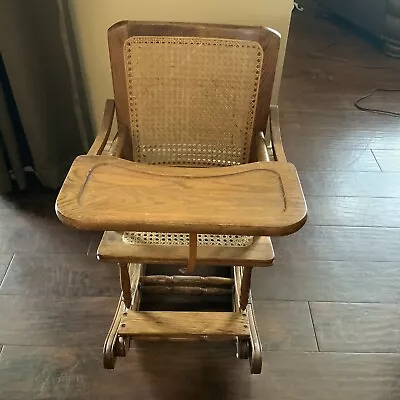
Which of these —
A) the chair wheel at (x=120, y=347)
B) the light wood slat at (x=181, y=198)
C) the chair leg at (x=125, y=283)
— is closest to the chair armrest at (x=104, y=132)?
the light wood slat at (x=181, y=198)

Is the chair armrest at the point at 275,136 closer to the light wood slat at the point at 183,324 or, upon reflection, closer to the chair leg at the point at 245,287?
the chair leg at the point at 245,287

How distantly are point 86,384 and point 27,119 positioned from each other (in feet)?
3.06

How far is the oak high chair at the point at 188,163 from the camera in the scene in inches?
39.5

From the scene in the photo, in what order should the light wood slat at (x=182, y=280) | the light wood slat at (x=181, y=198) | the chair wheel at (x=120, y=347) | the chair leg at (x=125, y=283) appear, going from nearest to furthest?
the light wood slat at (x=181, y=198), the chair leg at (x=125, y=283), the chair wheel at (x=120, y=347), the light wood slat at (x=182, y=280)

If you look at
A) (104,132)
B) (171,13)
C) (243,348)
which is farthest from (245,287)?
(171,13)

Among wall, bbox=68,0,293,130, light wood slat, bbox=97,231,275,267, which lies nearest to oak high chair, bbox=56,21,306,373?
light wood slat, bbox=97,231,275,267

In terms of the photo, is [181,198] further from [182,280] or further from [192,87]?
[182,280]

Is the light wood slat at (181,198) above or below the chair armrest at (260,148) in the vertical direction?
above

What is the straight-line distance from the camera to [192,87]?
55.4 inches

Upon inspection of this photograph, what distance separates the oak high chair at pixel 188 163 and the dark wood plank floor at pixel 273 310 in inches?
3.7

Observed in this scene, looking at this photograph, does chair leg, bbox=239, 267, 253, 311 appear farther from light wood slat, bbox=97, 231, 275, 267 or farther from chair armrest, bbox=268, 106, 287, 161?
chair armrest, bbox=268, 106, 287, 161

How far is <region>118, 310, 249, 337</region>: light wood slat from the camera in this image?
1.40 metres

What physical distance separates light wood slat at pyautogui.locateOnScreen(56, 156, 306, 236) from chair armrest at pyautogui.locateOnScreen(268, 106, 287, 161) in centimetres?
19

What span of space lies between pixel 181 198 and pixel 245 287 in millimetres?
489
